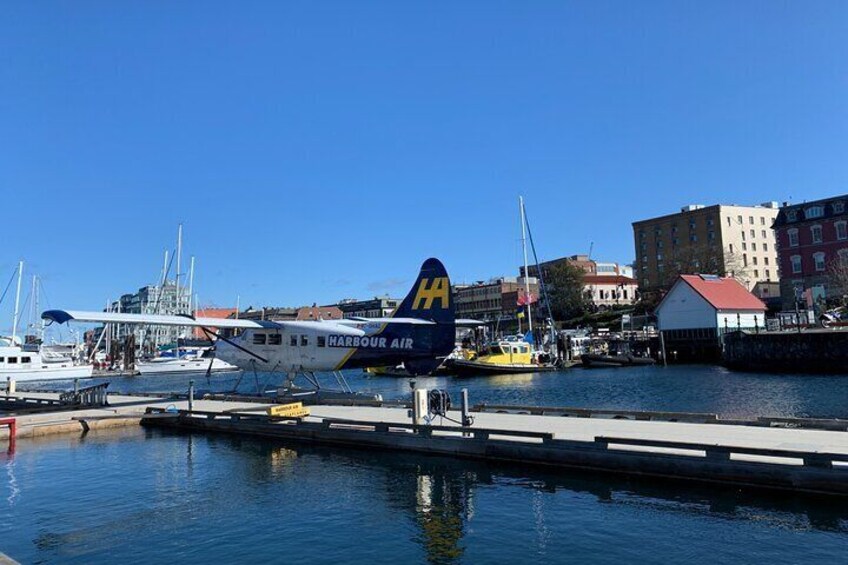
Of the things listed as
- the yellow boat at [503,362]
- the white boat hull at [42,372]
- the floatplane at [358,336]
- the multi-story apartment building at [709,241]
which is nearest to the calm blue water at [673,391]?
the floatplane at [358,336]

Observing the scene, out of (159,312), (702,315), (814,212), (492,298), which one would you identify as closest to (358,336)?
(702,315)

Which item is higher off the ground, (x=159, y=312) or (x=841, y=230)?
(x=841, y=230)

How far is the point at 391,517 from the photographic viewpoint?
43.6ft

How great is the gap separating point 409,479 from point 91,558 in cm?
772

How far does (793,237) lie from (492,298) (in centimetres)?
8884

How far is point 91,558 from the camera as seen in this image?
1109 centimetres

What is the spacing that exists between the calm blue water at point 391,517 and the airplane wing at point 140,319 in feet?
28.3

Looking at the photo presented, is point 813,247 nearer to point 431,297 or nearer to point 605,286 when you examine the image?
point 605,286

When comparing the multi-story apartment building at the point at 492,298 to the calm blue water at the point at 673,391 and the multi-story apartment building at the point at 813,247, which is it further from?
the calm blue water at the point at 673,391

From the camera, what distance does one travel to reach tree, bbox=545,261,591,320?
132 metres

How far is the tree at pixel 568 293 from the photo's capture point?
132500mm

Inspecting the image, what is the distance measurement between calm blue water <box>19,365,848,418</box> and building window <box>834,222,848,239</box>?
32.0 metres

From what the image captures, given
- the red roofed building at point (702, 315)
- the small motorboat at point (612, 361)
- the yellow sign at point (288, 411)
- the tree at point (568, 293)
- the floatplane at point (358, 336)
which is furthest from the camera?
the tree at point (568, 293)

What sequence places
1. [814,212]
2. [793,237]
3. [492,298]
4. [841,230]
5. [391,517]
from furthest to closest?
[492,298] < [793,237] < [814,212] < [841,230] < [391,517]
